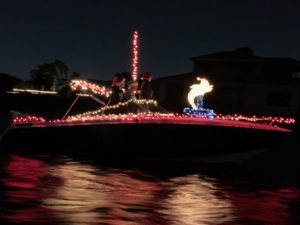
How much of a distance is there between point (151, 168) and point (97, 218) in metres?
6.59

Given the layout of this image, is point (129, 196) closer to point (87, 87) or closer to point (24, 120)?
point (87, 87)

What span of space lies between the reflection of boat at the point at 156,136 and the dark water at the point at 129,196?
18.8 inches

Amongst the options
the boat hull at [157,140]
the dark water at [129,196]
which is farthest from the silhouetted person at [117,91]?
the dark water at [129,196]

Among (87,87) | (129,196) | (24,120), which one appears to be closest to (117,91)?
(87,87)

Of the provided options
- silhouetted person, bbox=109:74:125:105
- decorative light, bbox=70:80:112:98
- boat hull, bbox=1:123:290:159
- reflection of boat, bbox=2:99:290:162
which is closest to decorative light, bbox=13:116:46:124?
reflection of boat, bbox=2:99:290:162

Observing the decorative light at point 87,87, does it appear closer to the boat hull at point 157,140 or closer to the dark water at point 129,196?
the boat hull at point 157,140

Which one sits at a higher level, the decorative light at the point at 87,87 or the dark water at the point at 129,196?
the decorative light at the point at 87,87

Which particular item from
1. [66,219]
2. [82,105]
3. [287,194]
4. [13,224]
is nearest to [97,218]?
[66,219]

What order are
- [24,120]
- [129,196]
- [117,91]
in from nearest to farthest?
[129,196], [117,91], [24,120]

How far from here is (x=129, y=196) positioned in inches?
461

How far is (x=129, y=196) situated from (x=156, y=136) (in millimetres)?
4465

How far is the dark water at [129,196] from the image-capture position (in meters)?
9.74

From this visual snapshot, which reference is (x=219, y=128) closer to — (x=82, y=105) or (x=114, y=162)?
(x=114, y=162)

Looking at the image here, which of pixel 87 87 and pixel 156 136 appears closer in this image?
pixel 156 136
